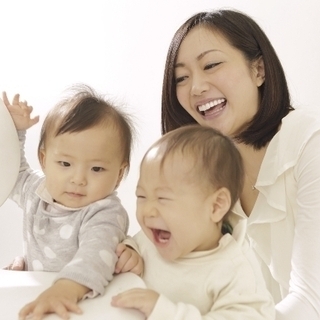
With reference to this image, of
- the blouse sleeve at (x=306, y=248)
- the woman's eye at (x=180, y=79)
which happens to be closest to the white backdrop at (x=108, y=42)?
the woman's eye at (x=180, y=79)

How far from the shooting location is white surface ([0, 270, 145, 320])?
82 centimetres

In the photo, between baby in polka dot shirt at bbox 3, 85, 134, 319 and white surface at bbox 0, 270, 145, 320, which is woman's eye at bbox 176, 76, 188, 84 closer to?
baby in polka dot shirt at bbox 3, 85, 134, 319

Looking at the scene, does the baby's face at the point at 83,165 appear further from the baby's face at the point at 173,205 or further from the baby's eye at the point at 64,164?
the baby's face at the point at 173,205

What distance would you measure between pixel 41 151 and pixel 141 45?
3.88 feet

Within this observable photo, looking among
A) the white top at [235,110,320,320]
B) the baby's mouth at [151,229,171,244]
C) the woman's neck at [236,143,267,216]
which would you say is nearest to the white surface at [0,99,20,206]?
the baby's mouth at [151,229,171,244]

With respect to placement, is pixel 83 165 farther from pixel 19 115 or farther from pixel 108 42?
pixel 108 42

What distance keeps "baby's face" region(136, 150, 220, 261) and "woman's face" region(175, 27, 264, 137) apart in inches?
20.8

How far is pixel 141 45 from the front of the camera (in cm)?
223

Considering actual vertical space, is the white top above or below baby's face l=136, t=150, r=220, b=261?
below

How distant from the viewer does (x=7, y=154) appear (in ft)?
3.41

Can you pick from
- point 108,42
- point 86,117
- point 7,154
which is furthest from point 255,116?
point 108,42

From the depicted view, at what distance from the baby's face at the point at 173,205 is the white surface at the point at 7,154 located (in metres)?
0.26

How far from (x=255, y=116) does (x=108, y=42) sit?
0.91 m

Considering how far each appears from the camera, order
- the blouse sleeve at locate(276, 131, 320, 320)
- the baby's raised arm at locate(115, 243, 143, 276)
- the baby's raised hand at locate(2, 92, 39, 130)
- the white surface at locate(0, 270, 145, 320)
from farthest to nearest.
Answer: the baby's raised hand at locate(2, 92, 39, 130), the blouse sleeve at locate(276, 131, 320, 320), the baby's raised arm at locate(115, 243, 143, 276), the white surface at locate(0, 270, 145, 320)
